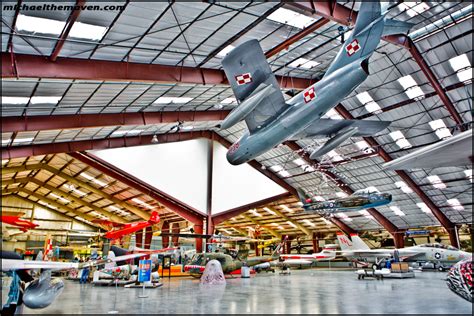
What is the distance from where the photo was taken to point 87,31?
11.3m

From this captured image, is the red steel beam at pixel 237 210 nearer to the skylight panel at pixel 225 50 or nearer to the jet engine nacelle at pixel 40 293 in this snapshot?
the skylight panel at pixel 225 50

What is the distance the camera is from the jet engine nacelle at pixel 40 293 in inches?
311

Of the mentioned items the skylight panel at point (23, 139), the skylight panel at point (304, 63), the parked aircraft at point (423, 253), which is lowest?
the parked aircraft at point (423, 253)

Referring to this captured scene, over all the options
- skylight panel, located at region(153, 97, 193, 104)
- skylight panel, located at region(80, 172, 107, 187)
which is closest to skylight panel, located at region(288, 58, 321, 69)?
skylight panel, located at region(153, 97, 193, 104)

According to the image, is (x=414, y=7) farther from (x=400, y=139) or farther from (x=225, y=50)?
(x=400, y=139)

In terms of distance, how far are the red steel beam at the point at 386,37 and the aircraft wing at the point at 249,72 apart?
11.9 feet

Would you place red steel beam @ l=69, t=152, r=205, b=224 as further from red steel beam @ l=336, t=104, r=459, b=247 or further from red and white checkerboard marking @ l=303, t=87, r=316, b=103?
red and white checkerboard marking @ l=303, t=87, r=316, b=103

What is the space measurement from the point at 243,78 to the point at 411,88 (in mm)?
16543

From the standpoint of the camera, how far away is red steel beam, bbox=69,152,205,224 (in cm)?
2580

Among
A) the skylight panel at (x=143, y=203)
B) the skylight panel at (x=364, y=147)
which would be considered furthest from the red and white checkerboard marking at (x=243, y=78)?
the skylight panel at (x=143, y=203)

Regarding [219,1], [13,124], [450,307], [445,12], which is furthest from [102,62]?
[445,12]

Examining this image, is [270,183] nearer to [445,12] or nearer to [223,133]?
[223,133]

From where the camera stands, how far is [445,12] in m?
15.2

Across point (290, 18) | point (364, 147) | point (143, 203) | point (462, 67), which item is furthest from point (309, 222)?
point (290, 18)
